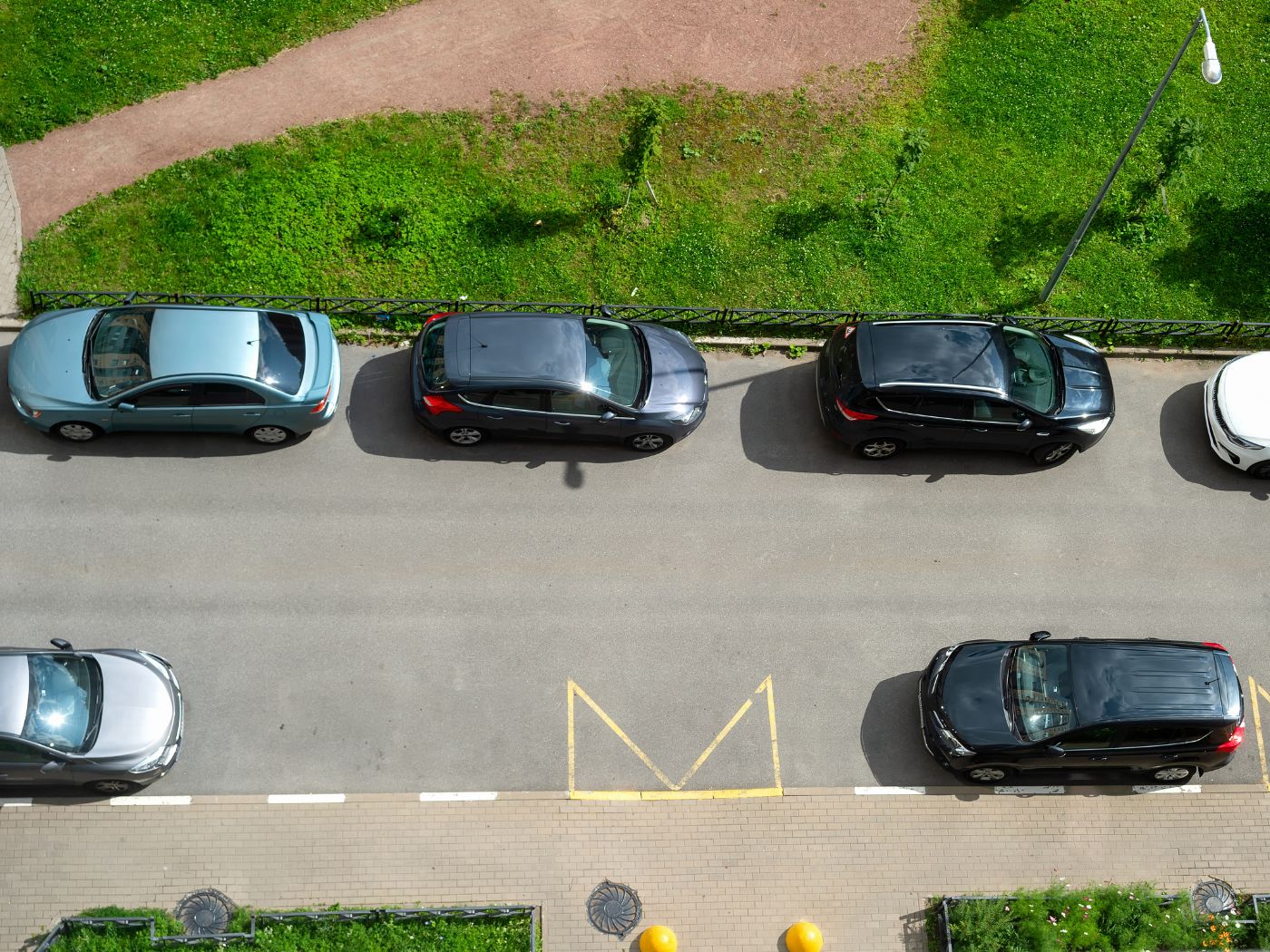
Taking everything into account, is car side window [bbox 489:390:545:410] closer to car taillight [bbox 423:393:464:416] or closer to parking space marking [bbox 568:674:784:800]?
car taillight [bbox 423:393:464:416]

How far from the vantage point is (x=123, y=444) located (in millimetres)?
16500

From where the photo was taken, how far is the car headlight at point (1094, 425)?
1709 centimetres

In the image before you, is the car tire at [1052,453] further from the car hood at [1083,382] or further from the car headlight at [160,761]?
the car headlight at [160,761]

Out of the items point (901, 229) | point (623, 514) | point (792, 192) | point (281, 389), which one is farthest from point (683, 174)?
point (281, 389)

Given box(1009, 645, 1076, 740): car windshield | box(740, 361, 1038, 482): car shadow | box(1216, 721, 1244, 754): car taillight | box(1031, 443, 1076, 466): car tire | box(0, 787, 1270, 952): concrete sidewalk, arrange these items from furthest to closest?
box(740, 361, 1038, 482): car shadow → box(1031, 443, 1076, 466): car tire → box(1216, 721, 1244, 754): car taillight → box(1009, 645, 1076, 740): car windshield → box(0, 787, 1270, 952): concrete sidewalk

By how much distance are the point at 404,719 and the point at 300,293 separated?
7.30 metres

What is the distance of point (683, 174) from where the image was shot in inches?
770

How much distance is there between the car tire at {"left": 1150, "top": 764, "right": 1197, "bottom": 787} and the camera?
597 inches

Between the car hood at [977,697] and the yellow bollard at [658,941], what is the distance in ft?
15.3

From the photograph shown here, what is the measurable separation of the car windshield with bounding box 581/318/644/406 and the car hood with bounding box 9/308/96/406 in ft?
23.7

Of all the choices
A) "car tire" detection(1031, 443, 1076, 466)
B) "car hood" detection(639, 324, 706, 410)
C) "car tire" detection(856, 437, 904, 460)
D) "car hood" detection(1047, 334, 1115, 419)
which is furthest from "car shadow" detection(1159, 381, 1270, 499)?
"car hood" detection(639, 324, 706, 410)

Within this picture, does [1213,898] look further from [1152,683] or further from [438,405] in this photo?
[438,405]

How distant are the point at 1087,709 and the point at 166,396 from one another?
1351 centimetres

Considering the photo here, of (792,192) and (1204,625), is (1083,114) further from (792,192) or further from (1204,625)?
(1204,625)
